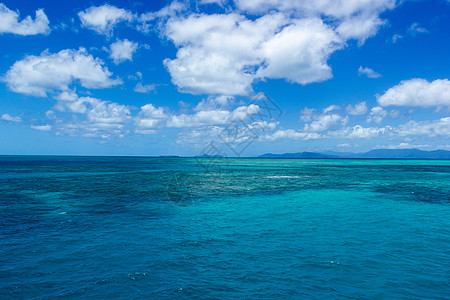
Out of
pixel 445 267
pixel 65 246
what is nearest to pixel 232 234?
pixel 65 246

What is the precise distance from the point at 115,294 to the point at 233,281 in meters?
4.72

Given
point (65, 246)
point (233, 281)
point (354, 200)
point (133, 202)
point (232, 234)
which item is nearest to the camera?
point (233, 281)

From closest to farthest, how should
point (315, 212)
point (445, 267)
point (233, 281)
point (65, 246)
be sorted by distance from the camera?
point (233, 281)
point (445, 267)
point (65, 246)
point (315, 212)

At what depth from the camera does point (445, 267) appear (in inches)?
518

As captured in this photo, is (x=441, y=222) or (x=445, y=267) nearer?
(x=445, y=267)

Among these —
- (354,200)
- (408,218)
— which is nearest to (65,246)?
(408,218)

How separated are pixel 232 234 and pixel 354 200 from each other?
20592mm

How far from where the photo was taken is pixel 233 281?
1159cm

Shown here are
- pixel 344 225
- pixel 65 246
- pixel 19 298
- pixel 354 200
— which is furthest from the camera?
pixel 354 200

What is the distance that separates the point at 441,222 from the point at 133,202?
1119 inches

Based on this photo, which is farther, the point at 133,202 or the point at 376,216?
the point at 133,202

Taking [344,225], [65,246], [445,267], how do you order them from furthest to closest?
1. [344,225]
2. [65,246]
3. [445,267]

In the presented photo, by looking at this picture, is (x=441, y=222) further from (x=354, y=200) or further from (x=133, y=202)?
(x=133, y=202)

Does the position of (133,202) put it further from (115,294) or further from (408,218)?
(408,218)
